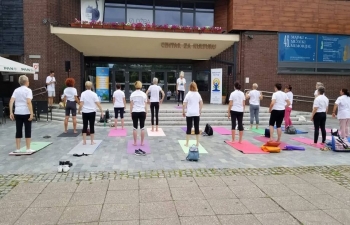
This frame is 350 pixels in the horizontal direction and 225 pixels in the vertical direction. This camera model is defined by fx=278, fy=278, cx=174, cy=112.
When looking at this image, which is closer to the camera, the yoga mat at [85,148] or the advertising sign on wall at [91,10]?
the yoga mat at [85,148]

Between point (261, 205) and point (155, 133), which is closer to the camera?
point (261, 205)

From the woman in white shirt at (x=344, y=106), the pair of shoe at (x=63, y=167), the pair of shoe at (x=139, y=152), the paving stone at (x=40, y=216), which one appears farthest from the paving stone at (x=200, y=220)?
the woman in white shirt at (x=344, y=106)

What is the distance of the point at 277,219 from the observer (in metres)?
3.56

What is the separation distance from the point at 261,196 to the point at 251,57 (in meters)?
14.4

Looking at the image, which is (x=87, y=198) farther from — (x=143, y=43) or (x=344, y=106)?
(x=143, y=43)

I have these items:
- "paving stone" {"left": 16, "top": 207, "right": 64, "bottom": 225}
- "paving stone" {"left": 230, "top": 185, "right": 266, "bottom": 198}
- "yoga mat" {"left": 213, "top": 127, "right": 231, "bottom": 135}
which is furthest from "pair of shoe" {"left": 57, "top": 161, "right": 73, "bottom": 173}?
"yoga mat" {"left": 213, "top": 127, "right": 231, "bottom": 135}

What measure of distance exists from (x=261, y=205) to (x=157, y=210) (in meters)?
1.49

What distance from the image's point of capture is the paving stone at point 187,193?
423 centimetres

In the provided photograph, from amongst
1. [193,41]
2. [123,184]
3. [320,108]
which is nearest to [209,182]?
[123,184]

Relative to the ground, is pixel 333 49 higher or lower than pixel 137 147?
higher

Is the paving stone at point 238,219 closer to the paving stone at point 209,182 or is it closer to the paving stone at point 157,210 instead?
the paving stone at point 157,210

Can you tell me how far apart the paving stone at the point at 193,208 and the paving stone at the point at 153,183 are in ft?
2.40

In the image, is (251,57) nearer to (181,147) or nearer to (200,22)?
(200,22)

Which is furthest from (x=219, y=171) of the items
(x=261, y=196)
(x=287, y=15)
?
(x=287, y=15)
